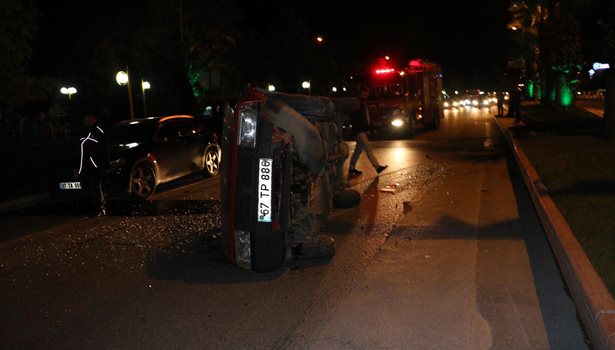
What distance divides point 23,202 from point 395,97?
15587mm

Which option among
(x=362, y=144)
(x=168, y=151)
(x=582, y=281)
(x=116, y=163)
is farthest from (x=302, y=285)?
(x=362, y=144)

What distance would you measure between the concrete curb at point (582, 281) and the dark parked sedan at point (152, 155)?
283 inches

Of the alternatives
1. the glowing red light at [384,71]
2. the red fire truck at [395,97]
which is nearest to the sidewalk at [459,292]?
the red fire truck at [395,97]

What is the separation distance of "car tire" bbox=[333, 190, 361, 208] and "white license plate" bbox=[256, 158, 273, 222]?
159 inches

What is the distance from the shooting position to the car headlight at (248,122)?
625cm

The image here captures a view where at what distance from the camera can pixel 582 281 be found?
18.0ft

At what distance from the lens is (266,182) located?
6312 mm

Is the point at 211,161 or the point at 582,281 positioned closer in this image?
the point at 582,281

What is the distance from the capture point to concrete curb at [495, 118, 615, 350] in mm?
4582

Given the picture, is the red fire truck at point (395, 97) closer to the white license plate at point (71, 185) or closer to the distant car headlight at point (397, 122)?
the distant car headlight at point (397, 122)

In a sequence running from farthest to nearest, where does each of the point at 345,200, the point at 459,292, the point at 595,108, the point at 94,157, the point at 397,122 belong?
the point at 595,108 < the point at 397,122 < the point at 94,157 < the point at 345,200 < the point at 459,292

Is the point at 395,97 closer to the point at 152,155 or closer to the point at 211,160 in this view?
the point at 211,160

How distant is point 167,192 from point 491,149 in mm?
10328

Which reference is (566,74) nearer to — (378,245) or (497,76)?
(378,245)
